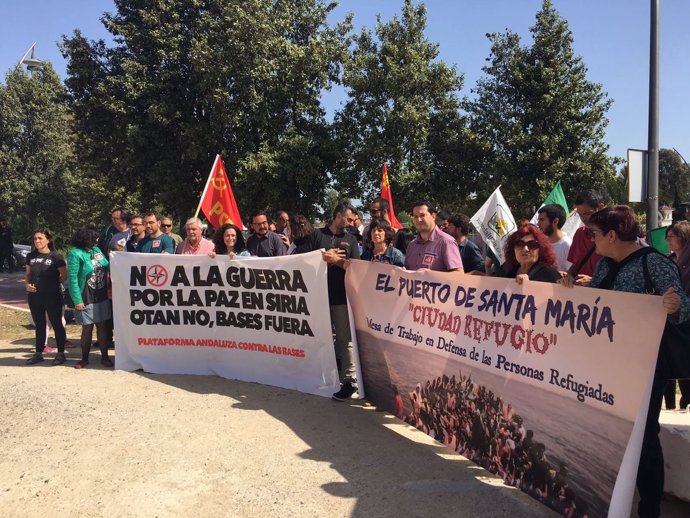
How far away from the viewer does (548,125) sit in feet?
60.8

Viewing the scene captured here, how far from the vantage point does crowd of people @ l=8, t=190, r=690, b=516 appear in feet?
10.2

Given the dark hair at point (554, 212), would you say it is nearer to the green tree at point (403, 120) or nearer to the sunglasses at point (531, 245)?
the sunglasses at point (531, 245)

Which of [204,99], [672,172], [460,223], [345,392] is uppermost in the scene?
[672,172]

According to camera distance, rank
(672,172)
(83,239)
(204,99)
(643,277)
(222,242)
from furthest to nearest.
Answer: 1. (672,172)
2. (204,99)
3. (83,239)
4. (222,242)
5. (643,277)

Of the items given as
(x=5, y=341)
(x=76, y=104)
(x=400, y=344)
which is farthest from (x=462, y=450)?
(x=76, y=104)

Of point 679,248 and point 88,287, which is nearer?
point 679,248

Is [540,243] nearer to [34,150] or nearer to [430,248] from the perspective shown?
[430,248]

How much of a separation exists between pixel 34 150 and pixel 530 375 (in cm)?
2862

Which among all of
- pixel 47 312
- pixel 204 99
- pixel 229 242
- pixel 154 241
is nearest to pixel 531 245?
pixel 229 242

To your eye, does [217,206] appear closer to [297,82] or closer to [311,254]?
[311,254]

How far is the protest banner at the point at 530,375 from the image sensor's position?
9.54 ft

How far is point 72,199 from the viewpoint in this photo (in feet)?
89.7

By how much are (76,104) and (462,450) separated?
54.6 ft

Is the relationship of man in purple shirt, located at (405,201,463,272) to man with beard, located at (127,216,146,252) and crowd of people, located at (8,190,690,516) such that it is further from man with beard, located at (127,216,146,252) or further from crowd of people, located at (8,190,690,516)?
man with beard, located at (127,216,146,252)
